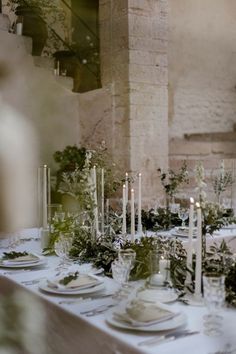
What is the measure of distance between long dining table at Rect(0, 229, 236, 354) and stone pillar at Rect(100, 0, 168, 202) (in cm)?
315

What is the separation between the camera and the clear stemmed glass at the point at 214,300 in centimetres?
135

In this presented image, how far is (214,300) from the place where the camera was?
135 cm

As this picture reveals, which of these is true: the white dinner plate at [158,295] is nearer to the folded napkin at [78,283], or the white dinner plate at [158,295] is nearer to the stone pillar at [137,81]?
the folded napkin at [78,283]

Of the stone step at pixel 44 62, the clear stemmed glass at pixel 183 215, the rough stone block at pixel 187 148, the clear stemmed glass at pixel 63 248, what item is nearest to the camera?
the clear stemmed glass at pixel 63 248

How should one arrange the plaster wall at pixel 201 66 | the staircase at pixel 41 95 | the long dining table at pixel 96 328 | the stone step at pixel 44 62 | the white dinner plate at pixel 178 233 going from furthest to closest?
1. the plaster wall at pixel 201 66
2. the stone step at pixel 44 62
3. the staircase at pixel 41 95
4. the white dinner plate at pixel 178 233
5. the long dining table at pixel 96 328

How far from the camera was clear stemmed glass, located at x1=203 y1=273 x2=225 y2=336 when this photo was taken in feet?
4.44

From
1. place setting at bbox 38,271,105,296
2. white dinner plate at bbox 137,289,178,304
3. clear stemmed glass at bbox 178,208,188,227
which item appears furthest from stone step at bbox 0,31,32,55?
white dinner plate at bbox 137,289,178,304

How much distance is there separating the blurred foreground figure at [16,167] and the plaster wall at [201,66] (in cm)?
176

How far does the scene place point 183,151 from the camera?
5918 mm

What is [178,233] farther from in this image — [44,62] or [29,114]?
[44,62]

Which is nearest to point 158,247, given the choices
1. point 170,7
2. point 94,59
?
point 94,59

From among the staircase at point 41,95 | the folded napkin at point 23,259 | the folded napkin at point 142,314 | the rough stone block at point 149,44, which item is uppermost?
the rough stone block at point 149,44

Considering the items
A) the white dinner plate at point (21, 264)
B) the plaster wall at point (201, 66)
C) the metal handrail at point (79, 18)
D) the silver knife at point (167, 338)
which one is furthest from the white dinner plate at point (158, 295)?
the metal handrail at point (79, 18)

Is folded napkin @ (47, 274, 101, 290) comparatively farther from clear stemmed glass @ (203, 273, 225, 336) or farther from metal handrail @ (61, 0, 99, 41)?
metal handrail @ (61, 0, 99, 41)
